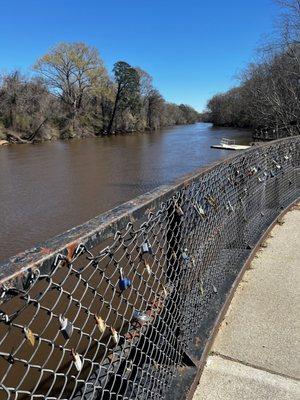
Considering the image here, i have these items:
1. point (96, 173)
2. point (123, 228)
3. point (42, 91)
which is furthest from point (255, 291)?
point (42, 91)

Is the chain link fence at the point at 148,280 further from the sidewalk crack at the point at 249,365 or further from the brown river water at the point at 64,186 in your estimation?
the brown river water at the point at 64,186

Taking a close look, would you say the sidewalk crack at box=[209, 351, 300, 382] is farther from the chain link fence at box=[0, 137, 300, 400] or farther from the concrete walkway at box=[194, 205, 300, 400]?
the chain link fence at box=[0, 137, 300, 400]

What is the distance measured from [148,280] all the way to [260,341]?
3.29ft

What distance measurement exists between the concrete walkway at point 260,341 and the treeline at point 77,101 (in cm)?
4614

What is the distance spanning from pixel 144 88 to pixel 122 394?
276 ft

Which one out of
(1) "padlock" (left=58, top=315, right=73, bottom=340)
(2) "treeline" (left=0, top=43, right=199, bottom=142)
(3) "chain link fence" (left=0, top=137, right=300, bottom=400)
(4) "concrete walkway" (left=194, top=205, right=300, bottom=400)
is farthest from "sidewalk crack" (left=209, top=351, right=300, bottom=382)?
(2) "treeline" (left=0, top=43, right=199, bottom=142)

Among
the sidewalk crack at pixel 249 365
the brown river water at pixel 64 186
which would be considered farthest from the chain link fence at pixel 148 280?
the brown river water at pixel 64 186

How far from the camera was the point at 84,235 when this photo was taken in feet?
4.39

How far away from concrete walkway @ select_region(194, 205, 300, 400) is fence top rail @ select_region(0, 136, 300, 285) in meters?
1.12

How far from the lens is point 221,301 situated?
2.94 metres

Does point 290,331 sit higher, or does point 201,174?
point 201,174

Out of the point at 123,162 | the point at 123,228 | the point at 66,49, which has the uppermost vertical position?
the point at 66,49

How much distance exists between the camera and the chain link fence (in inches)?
48.4

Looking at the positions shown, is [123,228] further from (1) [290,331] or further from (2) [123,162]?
(2) [123,162]
